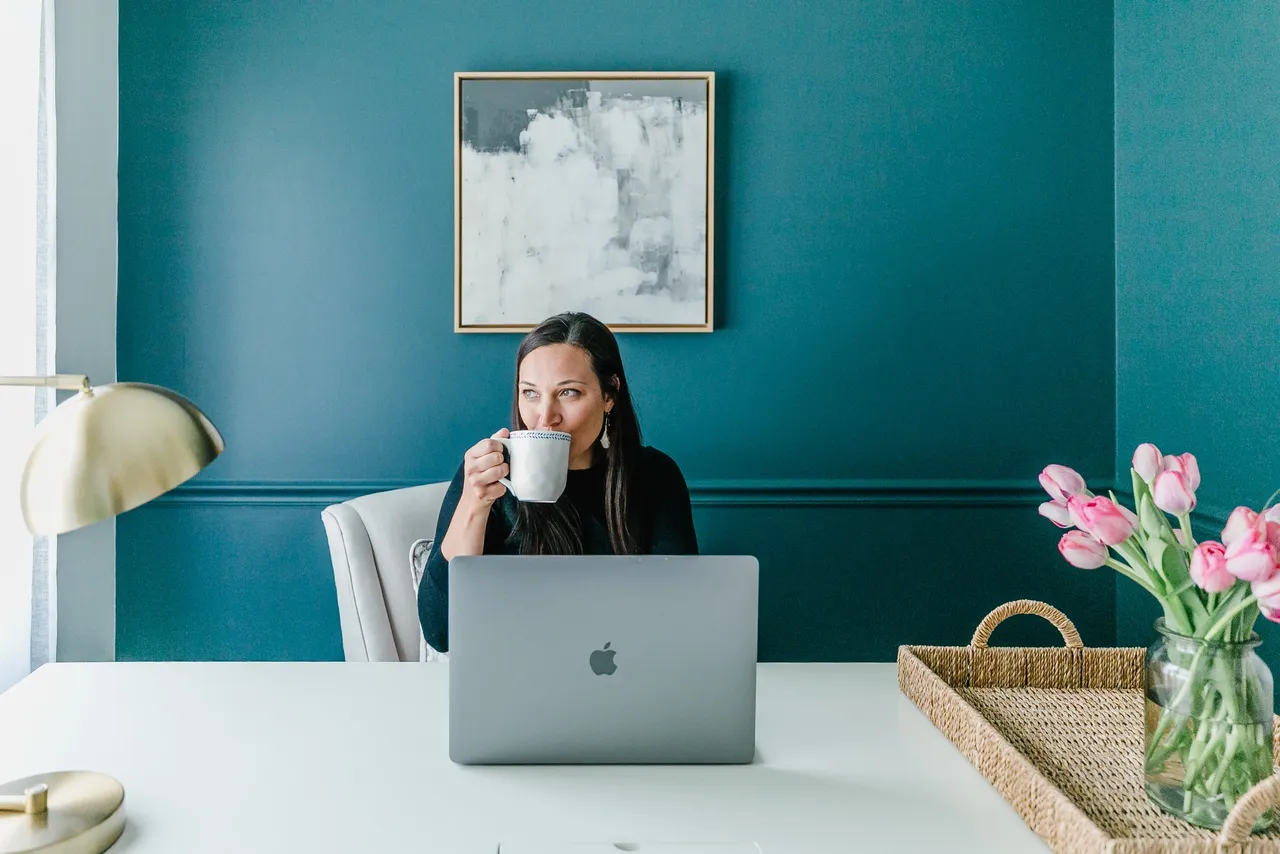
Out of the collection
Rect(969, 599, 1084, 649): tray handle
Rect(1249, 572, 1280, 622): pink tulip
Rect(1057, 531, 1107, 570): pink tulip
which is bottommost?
Rect(969, 599, 1084, 649): tray handle

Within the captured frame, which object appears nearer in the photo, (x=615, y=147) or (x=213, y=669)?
(x=213, y=669)

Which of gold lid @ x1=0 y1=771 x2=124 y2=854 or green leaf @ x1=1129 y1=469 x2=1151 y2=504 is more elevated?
green leaf @ x1=1129 y1=469 x2=1151 y2=504

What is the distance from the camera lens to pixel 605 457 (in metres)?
1.80

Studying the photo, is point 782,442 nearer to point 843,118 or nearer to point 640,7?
point 843,118

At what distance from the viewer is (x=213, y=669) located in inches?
51.8

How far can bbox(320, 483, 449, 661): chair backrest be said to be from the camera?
5.83 feet

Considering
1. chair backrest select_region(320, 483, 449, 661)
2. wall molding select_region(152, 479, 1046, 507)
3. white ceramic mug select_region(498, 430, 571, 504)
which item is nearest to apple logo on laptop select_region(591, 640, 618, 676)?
white ceramic mug select_region(498, 430, 571, 504)

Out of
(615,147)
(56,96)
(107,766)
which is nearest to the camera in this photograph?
(107,766)

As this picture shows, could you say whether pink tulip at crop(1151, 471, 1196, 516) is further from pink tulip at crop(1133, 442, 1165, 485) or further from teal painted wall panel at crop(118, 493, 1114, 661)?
teal painted wall panel at crop(118, 493, 1114, 661)

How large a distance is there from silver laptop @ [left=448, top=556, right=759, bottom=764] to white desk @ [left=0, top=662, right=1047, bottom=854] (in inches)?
2.2

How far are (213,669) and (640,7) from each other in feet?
5.99

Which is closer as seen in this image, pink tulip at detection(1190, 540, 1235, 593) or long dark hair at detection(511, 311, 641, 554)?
pink tulip at detection(1190, 540, 1235, 593)

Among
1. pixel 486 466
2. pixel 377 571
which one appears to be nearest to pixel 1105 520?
pixel 486 466

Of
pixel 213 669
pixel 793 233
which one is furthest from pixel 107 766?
pixel 793 233
